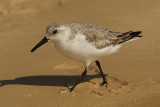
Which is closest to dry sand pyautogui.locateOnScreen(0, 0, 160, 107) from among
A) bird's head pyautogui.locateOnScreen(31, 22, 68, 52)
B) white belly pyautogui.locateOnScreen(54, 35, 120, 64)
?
white belly pyautogui.locateOnScreen(54, 35, 120, 64)

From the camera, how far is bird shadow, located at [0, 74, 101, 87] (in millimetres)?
7533

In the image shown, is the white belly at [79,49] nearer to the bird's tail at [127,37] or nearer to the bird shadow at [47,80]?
A: the bird's tail at [127,37]

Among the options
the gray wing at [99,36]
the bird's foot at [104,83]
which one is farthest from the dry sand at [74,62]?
the gray wing at [99,36]

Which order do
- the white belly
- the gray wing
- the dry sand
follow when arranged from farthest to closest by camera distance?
the gray wing, the white belly, the dry sand

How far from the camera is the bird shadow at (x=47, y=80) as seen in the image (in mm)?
7533

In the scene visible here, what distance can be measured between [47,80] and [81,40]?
145cm

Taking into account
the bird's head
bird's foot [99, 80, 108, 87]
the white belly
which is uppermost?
the bird's head

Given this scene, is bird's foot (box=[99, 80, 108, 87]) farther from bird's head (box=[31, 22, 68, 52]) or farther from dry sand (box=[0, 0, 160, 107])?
bird's head (box=[31, 22, 68, 52])

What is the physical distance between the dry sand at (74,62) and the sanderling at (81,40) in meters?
0.58

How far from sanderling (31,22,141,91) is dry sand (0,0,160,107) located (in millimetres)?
582

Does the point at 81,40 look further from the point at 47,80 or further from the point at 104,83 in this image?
the point at 47,80

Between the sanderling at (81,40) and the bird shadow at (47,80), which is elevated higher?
the sanderling at (81,40)

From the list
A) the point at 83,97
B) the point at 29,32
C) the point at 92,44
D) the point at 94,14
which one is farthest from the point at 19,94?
the point at 94,14

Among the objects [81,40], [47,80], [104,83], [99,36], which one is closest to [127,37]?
[99,36]
